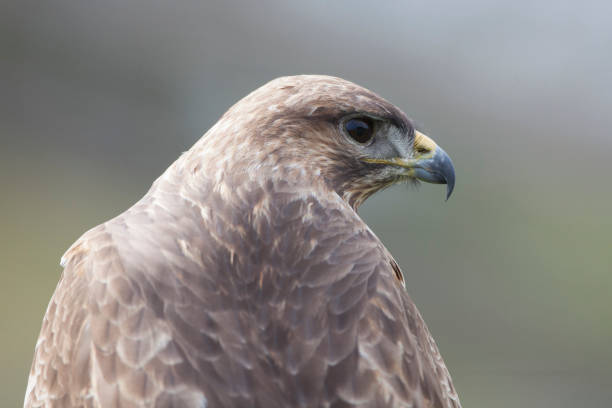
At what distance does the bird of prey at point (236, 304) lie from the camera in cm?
223

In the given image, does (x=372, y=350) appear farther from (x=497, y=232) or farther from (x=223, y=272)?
(x=497, y=232)

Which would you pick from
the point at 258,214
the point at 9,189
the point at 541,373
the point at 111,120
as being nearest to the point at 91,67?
the point at 111,120

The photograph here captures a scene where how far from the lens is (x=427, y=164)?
348cm

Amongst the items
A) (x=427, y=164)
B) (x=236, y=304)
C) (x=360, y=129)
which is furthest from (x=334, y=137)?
(x=236, y=304)

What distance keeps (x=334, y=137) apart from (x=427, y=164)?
51 cm

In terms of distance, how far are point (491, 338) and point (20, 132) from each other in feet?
34.4

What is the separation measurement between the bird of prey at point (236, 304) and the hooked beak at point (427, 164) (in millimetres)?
584

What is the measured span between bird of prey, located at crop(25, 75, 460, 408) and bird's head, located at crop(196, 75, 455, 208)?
0.05ft

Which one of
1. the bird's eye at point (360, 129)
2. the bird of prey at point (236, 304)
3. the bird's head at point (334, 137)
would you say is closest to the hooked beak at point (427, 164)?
the bird's head at point (334, 137)

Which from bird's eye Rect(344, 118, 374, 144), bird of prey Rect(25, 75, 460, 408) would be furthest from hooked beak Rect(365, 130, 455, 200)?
bird of prey Rect(25, 75, 460, 408)

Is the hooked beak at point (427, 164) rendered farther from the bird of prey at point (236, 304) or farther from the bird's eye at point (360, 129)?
the bird of prey at point (236, 304)

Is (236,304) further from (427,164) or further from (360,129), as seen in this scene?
(427,164)

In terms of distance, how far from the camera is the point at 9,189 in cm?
1544

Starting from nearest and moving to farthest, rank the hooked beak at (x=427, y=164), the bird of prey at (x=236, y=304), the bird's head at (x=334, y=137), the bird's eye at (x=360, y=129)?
1. the bird of prey at (x=236, y=304)
2. the bird's head at (x=334, y=137)
3. the bird's eye at (x=360, y=129)
4. the hooked beak at (x=427, y=164)
